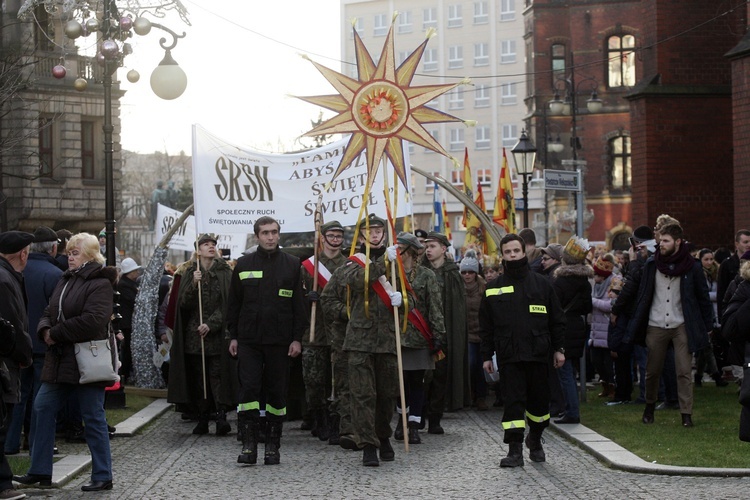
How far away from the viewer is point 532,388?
1162cm

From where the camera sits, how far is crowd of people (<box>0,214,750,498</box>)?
10289 millimetres

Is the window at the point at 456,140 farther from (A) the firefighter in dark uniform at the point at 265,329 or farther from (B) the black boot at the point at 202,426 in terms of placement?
(A) the firefighter in dark uniform at the point at 265,329

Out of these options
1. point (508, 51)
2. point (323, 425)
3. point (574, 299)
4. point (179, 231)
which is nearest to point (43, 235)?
point (323, 425)

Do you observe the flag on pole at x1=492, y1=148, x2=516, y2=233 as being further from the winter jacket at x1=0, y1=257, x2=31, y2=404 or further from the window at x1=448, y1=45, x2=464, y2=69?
the window at x1=448, y1=45, x2=464, y2=69

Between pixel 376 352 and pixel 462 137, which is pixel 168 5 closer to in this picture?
pixel 376 352

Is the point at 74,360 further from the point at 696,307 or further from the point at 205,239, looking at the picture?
the point at 696,307

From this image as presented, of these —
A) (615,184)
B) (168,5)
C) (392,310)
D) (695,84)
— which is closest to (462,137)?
(615,184)

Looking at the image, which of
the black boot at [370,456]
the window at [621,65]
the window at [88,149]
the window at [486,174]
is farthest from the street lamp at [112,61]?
the window at [486,174]

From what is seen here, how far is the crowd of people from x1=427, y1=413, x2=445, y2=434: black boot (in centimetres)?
2

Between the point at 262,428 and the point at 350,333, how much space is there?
1.54 m

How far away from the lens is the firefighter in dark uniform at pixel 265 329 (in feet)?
39.0

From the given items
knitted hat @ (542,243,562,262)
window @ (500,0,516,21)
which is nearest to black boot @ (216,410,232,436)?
knitted hat @ (542,243,562,262)

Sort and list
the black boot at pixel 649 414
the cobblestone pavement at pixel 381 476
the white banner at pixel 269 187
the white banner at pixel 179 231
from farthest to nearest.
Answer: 1. the white banner at pixel 179 231
2. the white banner at pixel 269 187
3. the black boot at pixel 649 414
4. the cobblestone pavement at pixel 381 476

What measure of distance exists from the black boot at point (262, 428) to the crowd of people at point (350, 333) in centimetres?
3
